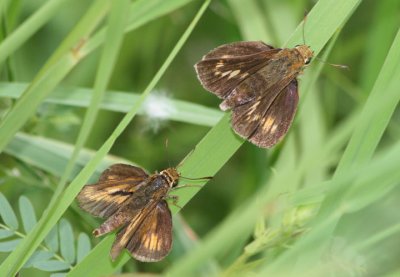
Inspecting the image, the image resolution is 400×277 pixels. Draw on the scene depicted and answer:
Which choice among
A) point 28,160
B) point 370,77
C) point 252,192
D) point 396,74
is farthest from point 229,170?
point 396,74

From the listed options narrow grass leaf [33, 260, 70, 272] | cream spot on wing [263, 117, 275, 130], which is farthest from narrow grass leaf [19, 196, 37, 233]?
cream spot on wing [263, 117, 275, 130]

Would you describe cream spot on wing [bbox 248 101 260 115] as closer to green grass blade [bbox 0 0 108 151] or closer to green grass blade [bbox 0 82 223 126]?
green grass blade [bbox 0 82 223 126]

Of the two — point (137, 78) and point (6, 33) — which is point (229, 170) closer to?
point (137, 78)

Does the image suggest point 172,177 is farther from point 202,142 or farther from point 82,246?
point 82,246

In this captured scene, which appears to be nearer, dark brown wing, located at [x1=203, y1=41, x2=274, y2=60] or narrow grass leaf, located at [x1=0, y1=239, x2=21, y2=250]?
narrow grass leaf, located at [x1=0, y1=239, x2=21, y2=250]

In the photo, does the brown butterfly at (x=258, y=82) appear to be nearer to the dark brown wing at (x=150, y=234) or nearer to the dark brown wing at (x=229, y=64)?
the dark brown wing at (x=229, y=64)

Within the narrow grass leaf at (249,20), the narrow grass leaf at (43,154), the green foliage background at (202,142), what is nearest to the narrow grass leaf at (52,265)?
the green foliage background at (202,142)

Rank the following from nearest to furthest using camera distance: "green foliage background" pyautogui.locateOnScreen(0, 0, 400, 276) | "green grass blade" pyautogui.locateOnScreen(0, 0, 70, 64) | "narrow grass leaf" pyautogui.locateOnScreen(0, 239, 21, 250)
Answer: "green foliage background" pyautogui.locateOnScreen(0, 0, 400, 276) < "green grass blade" pyautogui.locateOnScreen(0, 0, 70, 64) < "narrow grass leaf" pyautogui.locateOnScreen(0, 239, 21, 250)
